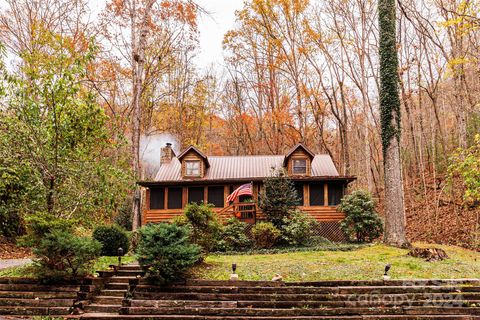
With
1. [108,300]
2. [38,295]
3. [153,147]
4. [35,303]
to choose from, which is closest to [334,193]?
[108,300]

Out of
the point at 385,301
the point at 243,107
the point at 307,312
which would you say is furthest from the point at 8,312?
the point at 243,107

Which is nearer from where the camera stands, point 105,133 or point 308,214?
point 105,133

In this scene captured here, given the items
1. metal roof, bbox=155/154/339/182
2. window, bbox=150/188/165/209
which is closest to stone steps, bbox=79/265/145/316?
window, bbox=150/188/165/209

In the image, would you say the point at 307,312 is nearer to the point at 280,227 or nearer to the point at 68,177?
the point at 68,177

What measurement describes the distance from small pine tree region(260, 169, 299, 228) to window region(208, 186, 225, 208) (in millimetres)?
3201

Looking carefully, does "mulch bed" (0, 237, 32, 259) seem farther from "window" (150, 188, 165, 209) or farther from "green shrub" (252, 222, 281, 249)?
"green shrub" (252, 222, 281, 249)

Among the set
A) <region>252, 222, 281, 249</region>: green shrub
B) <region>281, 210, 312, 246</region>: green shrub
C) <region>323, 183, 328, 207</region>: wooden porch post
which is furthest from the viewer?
<region>323, 183, 328, 207</region>: wooden porch post

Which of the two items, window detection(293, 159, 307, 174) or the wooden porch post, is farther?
window detection(293, 159, 307, 174)

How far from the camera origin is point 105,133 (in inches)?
444

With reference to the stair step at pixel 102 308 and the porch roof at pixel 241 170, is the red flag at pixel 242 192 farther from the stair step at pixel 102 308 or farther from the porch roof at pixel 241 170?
the stair step at pixel 102 308

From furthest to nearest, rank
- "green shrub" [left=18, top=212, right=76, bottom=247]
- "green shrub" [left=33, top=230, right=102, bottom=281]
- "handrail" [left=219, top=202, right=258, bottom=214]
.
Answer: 1. "handrail" [left=219, top=202, right=258, bottom=214]
2. "green shrub" [left=18, top=212, right=76, bottom=247]
3. "green shrub" [left=33, top=230, right=102, bottom=281]

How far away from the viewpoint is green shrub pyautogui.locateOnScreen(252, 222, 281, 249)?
16.6m

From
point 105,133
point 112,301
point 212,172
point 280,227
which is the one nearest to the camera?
point 112,301

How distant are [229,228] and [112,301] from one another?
881 centimetres
